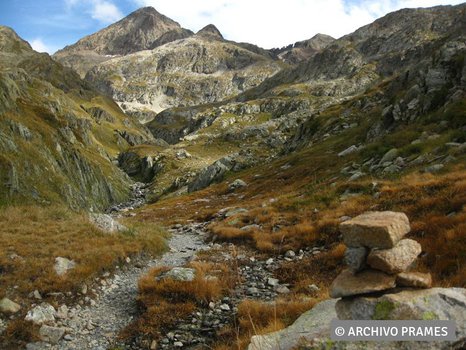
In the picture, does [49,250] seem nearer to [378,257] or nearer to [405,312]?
[378,257]

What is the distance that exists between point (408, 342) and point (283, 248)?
12.0 meters

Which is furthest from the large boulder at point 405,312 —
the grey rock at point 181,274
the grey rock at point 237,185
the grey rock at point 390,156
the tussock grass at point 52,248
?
the grey rock at point 237,185

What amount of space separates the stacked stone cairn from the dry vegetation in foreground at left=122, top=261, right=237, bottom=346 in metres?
6.28

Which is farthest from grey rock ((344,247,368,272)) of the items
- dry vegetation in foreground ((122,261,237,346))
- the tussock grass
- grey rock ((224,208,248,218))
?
grey rock ((224,208,248,218))

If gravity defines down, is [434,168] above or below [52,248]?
below

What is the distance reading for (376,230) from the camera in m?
6.74

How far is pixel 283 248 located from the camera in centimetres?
1761

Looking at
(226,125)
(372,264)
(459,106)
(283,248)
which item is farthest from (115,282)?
(226,125)

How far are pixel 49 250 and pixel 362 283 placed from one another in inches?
553

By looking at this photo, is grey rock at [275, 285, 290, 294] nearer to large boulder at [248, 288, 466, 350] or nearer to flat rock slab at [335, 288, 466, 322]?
large boulder at [248, 288, 466, 350]

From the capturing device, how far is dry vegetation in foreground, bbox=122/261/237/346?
11.1m

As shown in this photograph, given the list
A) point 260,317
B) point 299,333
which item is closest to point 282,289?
point 260,317

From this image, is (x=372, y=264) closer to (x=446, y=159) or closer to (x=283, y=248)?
(x=283, y=248)

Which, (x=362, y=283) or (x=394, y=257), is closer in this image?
(x=394, y=257)
